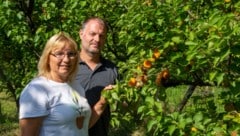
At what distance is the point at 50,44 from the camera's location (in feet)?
9.57

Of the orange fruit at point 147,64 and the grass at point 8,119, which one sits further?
the grass at point 8,119

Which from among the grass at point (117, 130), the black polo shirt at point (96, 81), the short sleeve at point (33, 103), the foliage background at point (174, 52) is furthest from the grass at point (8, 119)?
the short sleeve at point (33, 103)

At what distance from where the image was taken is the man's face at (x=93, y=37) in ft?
11.0

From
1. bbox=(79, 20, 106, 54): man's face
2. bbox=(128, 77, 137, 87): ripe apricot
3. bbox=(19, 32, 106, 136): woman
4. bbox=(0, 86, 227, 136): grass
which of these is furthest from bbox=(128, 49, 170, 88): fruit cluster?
bbox=(0, 86, 227, 136): grass

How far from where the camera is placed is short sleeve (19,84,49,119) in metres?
2.70

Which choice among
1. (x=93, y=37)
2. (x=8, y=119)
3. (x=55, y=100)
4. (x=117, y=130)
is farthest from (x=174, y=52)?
(x=8, y=119)

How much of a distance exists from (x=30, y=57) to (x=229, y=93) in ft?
12.8

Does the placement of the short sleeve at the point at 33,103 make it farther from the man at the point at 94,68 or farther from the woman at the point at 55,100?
the man at the point at 94,68

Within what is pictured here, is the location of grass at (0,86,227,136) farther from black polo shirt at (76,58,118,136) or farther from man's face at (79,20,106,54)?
man's face at (79,20,106,54)

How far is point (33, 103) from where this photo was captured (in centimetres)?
271

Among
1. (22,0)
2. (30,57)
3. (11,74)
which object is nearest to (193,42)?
(22,0)

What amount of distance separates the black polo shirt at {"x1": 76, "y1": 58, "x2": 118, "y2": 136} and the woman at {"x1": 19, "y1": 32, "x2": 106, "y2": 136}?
465mm

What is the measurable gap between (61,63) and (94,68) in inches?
26.4

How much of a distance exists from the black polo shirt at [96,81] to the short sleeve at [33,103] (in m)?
0.76
